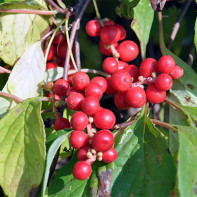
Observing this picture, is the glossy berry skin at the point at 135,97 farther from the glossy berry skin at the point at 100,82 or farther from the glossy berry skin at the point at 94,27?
the glossy berry skin at the point at 94,27

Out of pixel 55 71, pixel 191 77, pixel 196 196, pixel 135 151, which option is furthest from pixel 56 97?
pixel 196 196

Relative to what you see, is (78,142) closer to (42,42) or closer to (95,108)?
(95,108)

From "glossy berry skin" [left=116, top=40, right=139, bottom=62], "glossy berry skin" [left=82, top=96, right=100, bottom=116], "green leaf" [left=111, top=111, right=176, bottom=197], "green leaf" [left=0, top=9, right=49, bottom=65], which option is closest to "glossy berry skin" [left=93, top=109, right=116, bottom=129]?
"glossy berry skin" [left=82, top=96, right=100, bottom=116]

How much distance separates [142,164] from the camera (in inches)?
31.2

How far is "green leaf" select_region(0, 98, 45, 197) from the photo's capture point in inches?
30.3

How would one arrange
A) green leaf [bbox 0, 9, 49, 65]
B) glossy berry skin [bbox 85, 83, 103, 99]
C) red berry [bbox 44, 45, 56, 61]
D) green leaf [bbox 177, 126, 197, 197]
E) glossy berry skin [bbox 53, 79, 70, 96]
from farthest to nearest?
red berry [bbox 44, 45, 56, 61]
green leaf [bbox 0, 9, 49, 65]
glossy berry skin [bbox 53, 79, 70, 96]
glossy berry skin [bbox 85, 83, 103, 99]
green leaf [bbox 177, 126, 197, 197]

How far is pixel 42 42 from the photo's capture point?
1115 mm

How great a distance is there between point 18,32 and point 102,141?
1.87ft

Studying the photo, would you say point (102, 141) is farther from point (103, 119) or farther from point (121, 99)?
point (121, 99)

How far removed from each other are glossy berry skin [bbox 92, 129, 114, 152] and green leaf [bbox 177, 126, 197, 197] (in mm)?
166

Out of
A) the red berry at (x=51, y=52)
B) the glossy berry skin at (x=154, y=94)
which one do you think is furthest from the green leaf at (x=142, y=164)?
the red berry at (x=51, y=52)

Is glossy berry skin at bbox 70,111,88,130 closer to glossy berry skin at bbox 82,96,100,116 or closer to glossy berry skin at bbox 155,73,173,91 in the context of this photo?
glossy berry skin at bbox 82,96,100,116

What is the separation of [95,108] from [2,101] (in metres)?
0.39

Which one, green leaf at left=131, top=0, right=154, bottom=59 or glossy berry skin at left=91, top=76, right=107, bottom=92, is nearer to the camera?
glossy berry skin at left=91, top=76, right=107, bottom=92
